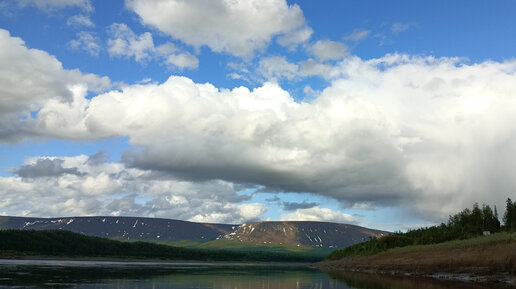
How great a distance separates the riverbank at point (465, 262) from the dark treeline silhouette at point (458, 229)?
118 ft

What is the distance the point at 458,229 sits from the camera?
164125mm

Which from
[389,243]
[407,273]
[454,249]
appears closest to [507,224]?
[389,243]

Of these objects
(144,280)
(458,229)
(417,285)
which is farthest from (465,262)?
(458,229)

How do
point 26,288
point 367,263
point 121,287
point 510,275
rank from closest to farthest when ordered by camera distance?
1. point 26,288
2. point 121,287
3. point 510,275
4. point 367,263

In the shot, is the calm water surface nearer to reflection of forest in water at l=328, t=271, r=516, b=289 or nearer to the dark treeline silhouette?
reflection of forest in water at l=328, t=271, r=516, b=289

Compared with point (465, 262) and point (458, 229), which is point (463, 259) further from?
point (458, 229)

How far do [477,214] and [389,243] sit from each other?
1404 inches

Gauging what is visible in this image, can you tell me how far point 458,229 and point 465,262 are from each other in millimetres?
83958

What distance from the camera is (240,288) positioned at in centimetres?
5775

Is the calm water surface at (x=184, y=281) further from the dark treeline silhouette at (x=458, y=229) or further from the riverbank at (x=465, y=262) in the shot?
the dark treeline silhouette at (x=458, y=229)

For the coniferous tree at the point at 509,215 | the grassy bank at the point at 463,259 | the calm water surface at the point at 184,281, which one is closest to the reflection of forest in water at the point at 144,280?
the calm water surface at the point at 184,281

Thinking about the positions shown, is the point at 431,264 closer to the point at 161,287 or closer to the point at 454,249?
the point at 454,249

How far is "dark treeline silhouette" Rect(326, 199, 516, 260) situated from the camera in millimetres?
159250

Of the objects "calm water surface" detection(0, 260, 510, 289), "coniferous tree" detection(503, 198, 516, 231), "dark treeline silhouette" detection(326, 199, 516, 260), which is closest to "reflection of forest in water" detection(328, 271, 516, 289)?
"calm water surface" detection(0, 260, 510, 289)
